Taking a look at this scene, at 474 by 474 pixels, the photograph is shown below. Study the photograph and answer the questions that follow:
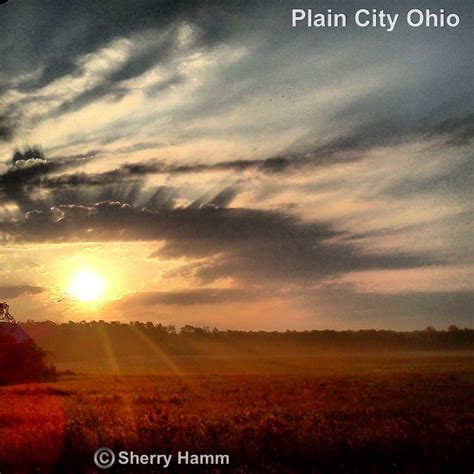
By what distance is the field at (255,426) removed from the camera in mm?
10602

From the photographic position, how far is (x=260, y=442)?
11.0 meters

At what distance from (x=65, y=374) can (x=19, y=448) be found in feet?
73.4

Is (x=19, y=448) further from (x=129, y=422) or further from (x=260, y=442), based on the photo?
(x=260, y=442)

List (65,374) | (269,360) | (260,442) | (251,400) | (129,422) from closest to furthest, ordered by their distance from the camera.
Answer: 1. (260,442)
2. (129,422)
3. (251,400)
4. (65,374)
5. (269,360)

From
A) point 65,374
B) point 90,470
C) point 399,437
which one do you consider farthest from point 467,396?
point 65,374

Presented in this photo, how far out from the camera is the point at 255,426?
473 inches

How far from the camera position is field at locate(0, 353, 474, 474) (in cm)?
1060

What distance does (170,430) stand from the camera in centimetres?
1177

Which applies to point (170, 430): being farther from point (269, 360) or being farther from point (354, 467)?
point (269, 360)

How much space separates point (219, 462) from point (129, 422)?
8.59ft

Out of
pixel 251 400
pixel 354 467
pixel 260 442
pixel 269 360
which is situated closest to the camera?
pixel 354 467

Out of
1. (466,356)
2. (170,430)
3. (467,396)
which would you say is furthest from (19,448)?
(466,356)

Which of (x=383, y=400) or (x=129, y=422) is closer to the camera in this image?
(x=129, y=422)

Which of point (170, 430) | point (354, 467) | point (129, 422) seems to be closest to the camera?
point (354, 467)
